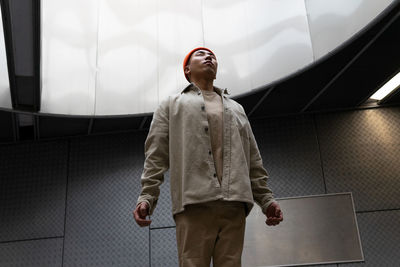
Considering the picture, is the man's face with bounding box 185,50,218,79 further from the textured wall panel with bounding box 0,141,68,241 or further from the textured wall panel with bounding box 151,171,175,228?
the textured wall panel with bounding box 0,141,68,241

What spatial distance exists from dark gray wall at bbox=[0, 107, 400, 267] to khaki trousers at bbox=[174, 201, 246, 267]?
9.63ft

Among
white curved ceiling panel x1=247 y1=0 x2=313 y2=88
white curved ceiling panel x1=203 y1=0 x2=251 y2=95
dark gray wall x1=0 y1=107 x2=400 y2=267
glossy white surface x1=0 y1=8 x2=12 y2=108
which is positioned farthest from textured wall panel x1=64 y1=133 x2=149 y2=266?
white curved ceiling panel x1=247 y1=0 x2=313 y2=88

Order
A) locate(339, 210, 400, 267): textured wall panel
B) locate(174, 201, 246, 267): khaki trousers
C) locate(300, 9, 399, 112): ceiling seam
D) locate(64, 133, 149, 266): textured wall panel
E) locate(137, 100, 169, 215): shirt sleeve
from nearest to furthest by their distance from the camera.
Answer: locate(174, 201, 246, 267): khaki trousers → locate(137, 100, 169, 215): shirt sleeve → locate(300, 9, 399, 112): ceiling seam → locate(339, 210, 400, 267): textured wall panel → locate(64, 133, 149, 266): textured wall panel

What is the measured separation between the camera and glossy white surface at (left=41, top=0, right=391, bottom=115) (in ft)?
13.5

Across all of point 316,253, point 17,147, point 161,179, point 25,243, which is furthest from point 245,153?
point 17,147

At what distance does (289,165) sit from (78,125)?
233cm

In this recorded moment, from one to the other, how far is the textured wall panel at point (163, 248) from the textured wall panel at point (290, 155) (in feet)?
3.89

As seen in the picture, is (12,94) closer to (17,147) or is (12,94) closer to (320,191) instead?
(17,147)

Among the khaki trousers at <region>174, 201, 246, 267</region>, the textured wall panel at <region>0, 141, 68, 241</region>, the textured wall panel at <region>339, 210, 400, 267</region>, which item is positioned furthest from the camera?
the textured wall panel at <region>0, 141, 68, 241</region>

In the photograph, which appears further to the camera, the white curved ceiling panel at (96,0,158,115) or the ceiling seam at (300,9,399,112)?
the white curved ceiling panel at (96,0,158,115)

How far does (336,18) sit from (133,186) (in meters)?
2.68

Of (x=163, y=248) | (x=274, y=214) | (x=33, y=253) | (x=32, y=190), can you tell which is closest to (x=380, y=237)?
(x=163, y=248)

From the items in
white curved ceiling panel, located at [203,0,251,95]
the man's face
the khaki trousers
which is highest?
white curved ceiling panel, located at [203,0,251,95]

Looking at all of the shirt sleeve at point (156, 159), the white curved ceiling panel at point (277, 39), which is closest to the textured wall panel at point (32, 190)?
the white curved ceiling panel at point (277, 39)
